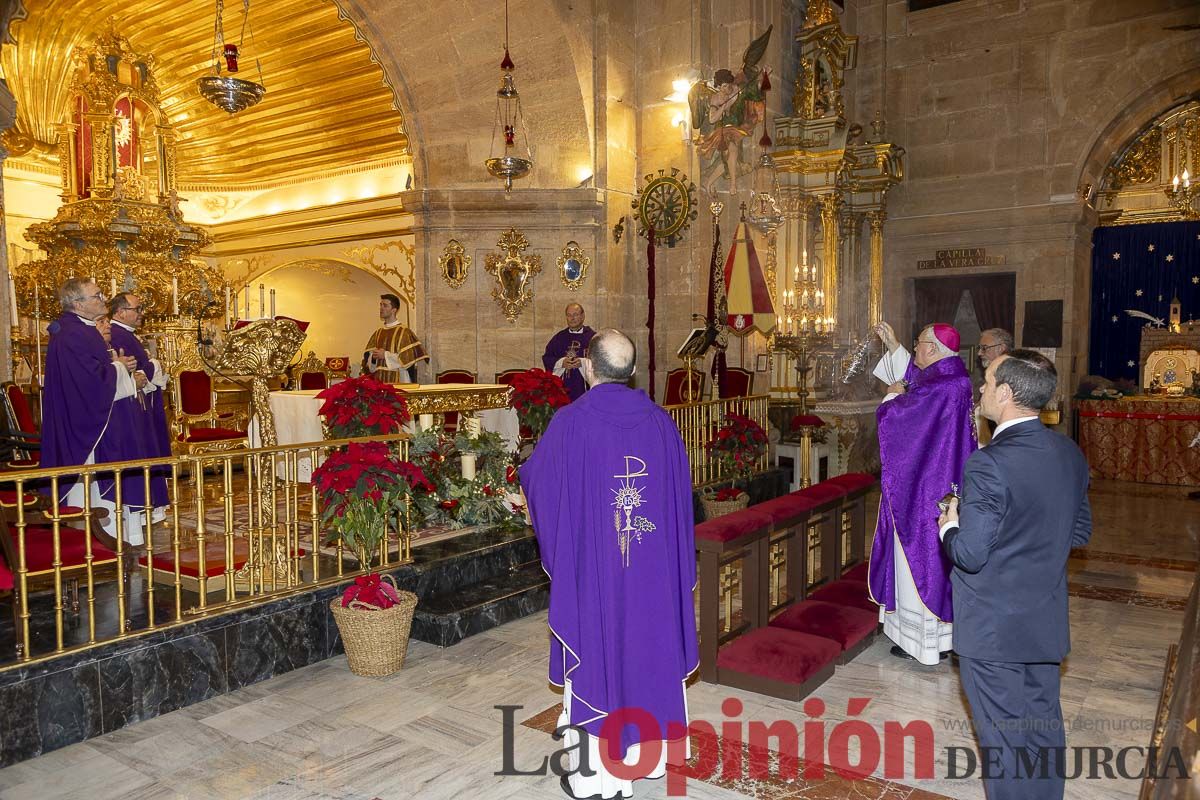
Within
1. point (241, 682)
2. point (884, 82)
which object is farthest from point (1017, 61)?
point (241, 682)

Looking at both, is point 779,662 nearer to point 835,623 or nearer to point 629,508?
point 835,623

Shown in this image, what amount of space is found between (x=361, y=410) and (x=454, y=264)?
6071 mm

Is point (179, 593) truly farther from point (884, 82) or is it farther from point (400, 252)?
point (884, 82)

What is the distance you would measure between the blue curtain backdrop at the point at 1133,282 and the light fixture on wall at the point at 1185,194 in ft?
0.77

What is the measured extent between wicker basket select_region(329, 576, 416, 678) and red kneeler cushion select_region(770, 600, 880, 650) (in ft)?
6.77

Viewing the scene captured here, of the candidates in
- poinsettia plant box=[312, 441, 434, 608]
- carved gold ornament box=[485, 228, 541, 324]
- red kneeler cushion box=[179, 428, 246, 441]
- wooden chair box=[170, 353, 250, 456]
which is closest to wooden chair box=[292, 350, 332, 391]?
wooden chair box=[170, 353, 250, 456]

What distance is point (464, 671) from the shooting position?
4488mm

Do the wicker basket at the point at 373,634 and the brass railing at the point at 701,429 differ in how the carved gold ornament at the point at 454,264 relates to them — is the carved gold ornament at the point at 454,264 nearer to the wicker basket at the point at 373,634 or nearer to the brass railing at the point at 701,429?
the brass railing at the point at 701,429

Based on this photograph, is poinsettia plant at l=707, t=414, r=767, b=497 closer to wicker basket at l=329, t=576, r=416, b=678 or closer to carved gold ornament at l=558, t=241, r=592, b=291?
carved gold ornament at l=558, t=241, r=592, b=291

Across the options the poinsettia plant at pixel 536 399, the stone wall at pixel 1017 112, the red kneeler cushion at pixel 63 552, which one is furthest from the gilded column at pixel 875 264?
the red kneeler cushion at pixel 63 552

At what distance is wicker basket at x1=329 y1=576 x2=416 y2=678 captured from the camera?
14.0ft

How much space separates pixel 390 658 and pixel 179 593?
43.0 inches

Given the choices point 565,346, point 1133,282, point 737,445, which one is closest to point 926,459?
point 737,445

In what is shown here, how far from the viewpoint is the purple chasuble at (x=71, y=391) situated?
5.20 m
